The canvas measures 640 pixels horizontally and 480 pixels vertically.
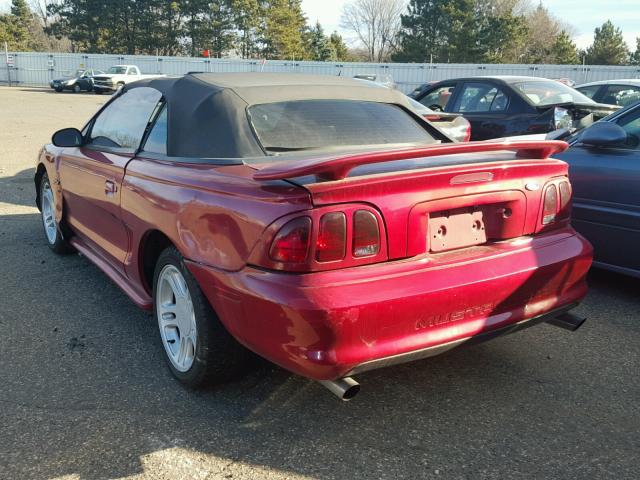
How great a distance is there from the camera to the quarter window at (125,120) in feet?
12.0

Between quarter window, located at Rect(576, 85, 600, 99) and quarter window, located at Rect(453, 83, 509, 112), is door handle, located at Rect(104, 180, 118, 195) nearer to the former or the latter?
quarter window, located at Rect(453, 83, 509, 112)

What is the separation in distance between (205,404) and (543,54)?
229 feet

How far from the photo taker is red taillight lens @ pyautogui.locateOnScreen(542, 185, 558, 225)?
2.97m

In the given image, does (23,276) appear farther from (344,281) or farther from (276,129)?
(344,281)

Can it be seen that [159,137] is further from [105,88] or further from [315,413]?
[105,88]

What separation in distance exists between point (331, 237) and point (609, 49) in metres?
67.0

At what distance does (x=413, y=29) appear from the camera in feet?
204

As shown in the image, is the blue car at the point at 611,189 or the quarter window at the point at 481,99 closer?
the blue car at the point at 611,189

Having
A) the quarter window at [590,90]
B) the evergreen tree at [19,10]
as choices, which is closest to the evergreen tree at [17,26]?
the evergreen tree at [19,10]

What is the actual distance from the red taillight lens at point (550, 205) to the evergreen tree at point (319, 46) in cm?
6295

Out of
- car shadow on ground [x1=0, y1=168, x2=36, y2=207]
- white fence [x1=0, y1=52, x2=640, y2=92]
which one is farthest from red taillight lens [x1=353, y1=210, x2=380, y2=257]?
white fence [x1=0, y1=52, x2=640, y2=92]

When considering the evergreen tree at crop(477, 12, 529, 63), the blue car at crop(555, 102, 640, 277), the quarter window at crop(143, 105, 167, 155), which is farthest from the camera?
the evergreen tree at crop(477, 12, 529, 63)

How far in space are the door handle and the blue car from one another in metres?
3.17

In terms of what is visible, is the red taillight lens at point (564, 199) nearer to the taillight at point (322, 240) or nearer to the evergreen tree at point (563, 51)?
the taillight at point (322, 240)
